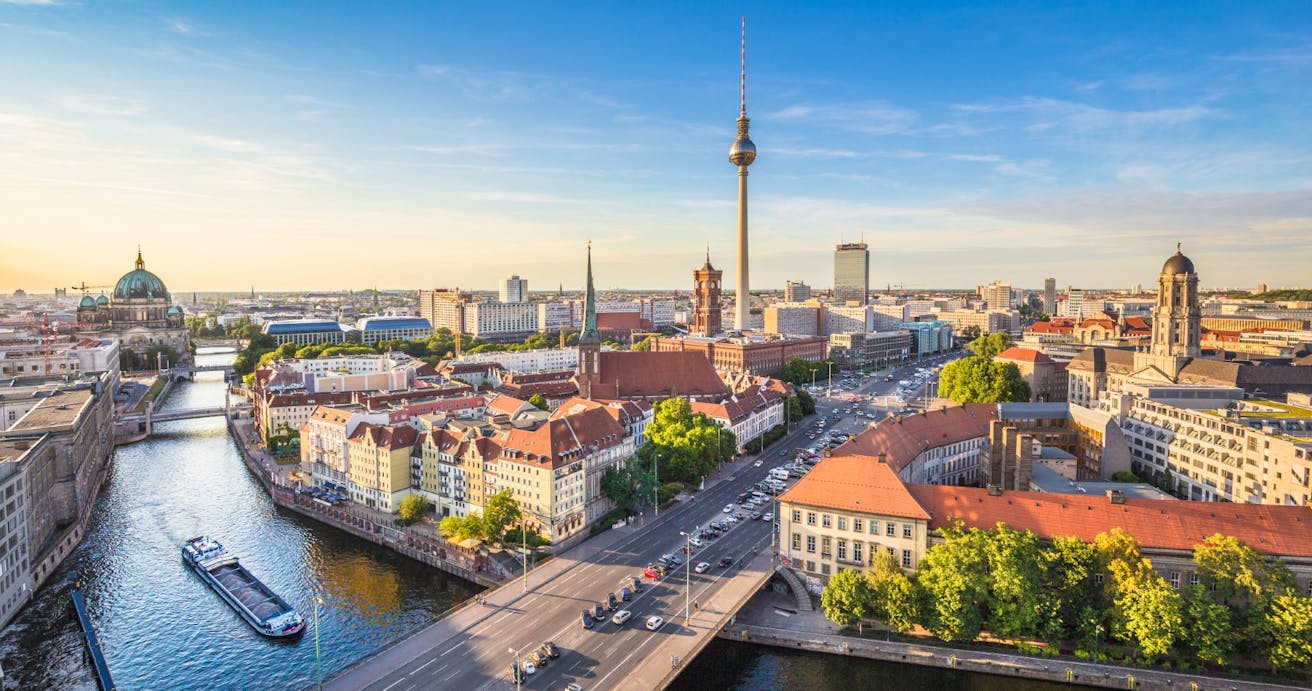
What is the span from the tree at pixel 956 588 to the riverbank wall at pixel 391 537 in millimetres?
31435

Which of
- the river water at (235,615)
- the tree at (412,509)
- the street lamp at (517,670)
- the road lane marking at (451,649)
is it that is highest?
the tree at (412,509)

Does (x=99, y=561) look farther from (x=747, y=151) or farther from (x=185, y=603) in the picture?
(x=747, y=151)

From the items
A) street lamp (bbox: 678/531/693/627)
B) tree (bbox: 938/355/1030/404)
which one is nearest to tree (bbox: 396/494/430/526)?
street lamp (bbox: 678/531/693/627)

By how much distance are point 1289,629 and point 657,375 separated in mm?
88551

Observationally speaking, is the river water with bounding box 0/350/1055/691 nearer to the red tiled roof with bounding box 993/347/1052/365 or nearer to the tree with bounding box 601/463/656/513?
the tree with bounding box 601/463/656/513

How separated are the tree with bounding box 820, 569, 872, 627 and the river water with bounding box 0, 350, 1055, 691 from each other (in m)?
2.67

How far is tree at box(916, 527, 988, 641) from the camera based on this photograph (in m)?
45.4

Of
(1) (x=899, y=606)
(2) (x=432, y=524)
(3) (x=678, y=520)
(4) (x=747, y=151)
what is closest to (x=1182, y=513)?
(1) (x=899, y=606)

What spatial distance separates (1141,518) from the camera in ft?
156

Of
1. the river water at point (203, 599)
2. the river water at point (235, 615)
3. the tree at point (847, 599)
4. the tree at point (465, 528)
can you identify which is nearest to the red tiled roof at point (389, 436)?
the river water at point (203, 599)

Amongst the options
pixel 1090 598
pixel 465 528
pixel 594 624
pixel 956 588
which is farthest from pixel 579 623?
pixel 1090 598

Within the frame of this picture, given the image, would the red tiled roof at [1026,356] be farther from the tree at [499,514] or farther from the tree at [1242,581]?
the tree at [499,514]

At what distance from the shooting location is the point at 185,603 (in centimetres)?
5756

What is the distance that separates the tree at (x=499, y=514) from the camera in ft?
206
